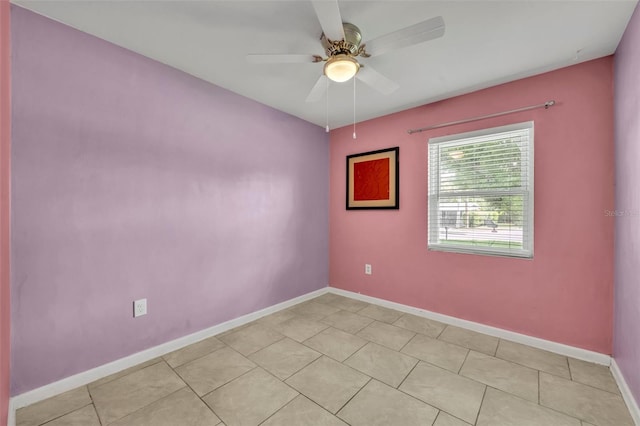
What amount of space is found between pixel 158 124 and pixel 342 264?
2.66 m

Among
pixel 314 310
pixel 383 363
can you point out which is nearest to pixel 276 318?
pixel 314 310

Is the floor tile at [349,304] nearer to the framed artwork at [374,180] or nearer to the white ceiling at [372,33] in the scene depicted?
the framed artwork at [374,180]

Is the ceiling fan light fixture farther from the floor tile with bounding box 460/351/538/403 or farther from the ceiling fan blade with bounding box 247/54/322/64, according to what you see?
the floor tile with bounding box 460/351/538/403

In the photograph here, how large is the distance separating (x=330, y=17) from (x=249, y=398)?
7.31ft

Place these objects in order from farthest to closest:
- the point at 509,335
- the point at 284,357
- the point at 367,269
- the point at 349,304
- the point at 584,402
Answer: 1. the point at 367,269
2. the point at 349,304
3. the point at 509,335
4. the point at 284,357
5. the point at 584,402

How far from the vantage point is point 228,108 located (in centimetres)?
262

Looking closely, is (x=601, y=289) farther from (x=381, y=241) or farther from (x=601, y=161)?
(x=381, y=241)

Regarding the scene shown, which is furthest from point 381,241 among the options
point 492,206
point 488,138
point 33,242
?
point 33,242

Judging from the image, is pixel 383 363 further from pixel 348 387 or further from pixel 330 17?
pixel 330 17

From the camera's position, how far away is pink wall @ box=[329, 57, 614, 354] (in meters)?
2.03

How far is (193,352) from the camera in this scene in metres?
2.19

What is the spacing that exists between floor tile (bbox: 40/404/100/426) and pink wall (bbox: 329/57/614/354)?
9.01ft

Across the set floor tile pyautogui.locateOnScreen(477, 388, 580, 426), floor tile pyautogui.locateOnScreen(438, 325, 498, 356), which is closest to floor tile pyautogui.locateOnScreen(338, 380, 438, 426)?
floor tile pyautogui.locateOnScreen(477, 388, 580, 426)

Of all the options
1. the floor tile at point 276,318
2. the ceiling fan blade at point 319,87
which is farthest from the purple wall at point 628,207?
the floor tile at point 276,318
